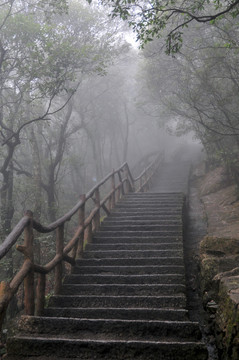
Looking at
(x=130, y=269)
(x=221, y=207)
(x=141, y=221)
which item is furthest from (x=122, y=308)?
(x=221, y=207)

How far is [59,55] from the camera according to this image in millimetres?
10188

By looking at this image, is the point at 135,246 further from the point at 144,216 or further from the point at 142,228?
the point at 144,216

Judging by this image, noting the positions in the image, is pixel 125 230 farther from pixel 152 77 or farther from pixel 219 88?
pixel 152 77

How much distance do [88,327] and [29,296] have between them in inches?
29.0

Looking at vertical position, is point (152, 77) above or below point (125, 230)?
above

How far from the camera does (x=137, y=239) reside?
6.93 meters

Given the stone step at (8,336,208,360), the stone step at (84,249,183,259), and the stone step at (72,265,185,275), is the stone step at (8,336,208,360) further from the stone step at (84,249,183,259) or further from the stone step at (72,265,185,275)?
the stone step at (84,249,183,259)

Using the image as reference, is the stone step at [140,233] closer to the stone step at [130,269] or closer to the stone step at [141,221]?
the stone step at [141,221]

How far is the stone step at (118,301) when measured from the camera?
447 cm

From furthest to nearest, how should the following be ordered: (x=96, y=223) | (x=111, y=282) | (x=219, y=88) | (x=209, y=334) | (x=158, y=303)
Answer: (x=219, y=88), (x=96, y=223), (x=111, y=282), (x=158, y=303), (x=209, y=334)

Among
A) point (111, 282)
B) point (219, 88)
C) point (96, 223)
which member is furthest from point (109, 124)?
point (111, 282)

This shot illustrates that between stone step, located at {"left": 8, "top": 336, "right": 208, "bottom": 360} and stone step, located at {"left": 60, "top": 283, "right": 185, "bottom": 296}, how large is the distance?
1449mm

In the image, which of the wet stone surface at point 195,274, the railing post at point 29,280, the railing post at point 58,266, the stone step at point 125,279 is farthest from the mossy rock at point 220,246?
the railing post at point 29,280

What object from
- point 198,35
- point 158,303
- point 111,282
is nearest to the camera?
point 158,303
